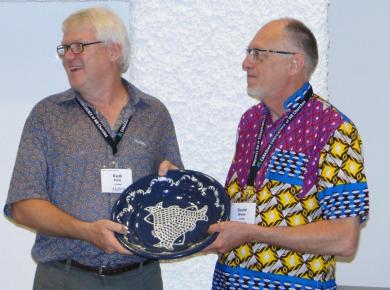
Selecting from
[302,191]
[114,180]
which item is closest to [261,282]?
[302,191]

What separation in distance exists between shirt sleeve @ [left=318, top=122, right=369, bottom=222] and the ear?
0.28m

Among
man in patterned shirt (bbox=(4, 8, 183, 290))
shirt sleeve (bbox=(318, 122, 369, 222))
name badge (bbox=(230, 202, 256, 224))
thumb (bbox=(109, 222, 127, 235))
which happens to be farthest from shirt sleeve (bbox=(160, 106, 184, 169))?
shirt sleeve (bbox=(318, 122, 369, 222))

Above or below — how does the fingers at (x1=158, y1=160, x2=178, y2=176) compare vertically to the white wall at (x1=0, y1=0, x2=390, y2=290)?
below

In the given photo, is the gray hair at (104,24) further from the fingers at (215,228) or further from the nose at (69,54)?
the fingers at (215,228)

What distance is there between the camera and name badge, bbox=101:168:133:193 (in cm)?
241

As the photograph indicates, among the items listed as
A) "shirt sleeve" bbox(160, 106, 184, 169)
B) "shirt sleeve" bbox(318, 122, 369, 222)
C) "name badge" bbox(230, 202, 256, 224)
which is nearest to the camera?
"shirt sleeve" bbox(318, 122, 369, 222)

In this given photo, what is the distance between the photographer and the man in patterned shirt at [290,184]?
2250 mm

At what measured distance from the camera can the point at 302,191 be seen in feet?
7.57

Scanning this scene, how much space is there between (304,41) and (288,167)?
408 mm

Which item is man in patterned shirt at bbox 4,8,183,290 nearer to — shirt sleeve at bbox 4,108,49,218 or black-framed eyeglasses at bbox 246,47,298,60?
shirt sleeve at bbox 4,108,49,218

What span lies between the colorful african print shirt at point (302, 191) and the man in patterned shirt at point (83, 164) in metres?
0.33

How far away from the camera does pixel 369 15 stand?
317 centimetres

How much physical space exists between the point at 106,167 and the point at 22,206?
0.28 m

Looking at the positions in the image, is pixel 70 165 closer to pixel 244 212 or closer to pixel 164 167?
pixel 164 167
